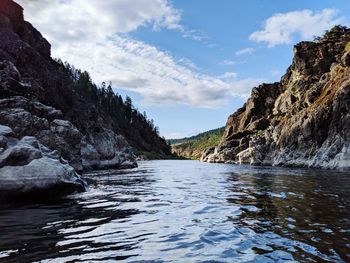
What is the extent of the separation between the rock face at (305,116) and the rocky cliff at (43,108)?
3979cm

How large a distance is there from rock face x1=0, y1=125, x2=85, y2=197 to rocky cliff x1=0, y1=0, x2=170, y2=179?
80.0 inches

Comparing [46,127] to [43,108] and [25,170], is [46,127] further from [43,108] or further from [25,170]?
[25,170]

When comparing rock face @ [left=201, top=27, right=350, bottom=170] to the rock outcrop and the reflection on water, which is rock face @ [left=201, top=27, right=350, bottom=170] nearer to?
the rock outcrop

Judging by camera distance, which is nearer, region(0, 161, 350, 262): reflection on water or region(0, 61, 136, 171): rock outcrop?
region(0, 161, 350, 262): reflection on water

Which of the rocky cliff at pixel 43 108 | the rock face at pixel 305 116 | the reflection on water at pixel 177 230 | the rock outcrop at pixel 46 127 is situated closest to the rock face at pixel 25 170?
the reflection on water at pixel 177 230

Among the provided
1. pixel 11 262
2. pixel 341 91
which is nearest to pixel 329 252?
pixel 11 262

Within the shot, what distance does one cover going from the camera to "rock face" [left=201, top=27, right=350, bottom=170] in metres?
76.8

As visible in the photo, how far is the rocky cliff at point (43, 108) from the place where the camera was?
115ft

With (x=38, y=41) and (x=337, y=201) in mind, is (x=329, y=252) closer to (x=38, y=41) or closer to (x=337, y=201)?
(x=337, y=201)

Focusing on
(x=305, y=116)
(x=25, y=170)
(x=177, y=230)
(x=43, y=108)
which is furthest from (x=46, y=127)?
(x=305, y=116)

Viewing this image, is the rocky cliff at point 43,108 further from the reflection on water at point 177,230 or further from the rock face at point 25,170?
the reflection on water at point 177,230

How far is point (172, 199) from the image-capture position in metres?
23.2

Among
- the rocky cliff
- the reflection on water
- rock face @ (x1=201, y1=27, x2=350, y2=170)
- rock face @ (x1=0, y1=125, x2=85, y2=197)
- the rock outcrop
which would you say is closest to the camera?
the reflection on water

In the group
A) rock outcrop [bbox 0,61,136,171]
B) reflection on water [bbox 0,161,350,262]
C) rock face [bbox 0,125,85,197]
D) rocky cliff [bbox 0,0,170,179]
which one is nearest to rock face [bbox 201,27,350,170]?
rocky cliff [bbox 0,0,170,179]
